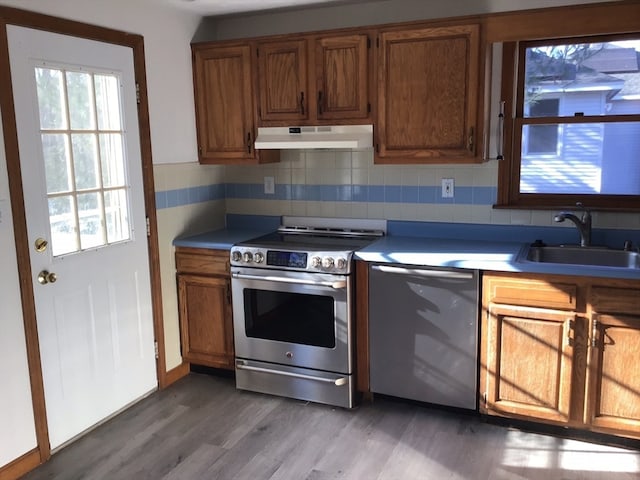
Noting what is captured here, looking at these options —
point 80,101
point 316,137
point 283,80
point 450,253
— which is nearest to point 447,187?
point 450,253

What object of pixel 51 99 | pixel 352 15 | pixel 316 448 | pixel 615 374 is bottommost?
pixel 316 448

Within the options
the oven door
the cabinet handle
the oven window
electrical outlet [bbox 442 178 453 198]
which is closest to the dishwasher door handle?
the oven door

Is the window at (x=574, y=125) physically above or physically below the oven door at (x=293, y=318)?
above

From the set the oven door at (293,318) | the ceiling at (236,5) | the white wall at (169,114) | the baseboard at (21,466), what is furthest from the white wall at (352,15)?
the baseboard at (21,466)

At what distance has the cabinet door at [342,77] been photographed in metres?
3.20

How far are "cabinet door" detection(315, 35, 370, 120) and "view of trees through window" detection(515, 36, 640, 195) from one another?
2.93 feet

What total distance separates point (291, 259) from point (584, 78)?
6.17 feet

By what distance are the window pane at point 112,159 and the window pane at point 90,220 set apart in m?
0.13

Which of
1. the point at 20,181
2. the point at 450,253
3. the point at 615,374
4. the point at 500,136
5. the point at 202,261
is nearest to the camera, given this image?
the point at 20,181

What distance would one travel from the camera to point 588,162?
319 cm

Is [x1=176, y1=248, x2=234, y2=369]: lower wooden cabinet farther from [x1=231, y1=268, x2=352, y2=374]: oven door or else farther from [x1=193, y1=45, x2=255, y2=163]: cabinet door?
[x1=193, y1=45, x2=255, y2=163]: cabinet door

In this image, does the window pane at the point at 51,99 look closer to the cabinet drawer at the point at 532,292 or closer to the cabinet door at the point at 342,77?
the cabinet door at the point at 342,77

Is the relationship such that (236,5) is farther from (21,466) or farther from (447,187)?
(21,466)

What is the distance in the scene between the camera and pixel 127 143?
316 cm
